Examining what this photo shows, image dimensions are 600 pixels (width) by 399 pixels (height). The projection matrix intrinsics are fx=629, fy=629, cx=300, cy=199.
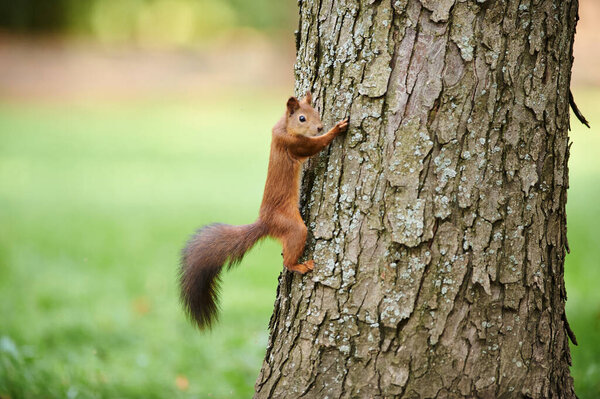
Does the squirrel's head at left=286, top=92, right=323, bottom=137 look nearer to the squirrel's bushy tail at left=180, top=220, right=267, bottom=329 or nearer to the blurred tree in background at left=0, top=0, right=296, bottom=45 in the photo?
the squirrel's bushy tail at left=180, top=220, right=267, bottom=329

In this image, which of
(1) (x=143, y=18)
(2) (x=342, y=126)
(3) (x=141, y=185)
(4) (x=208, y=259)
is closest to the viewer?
(2) (x=342, y=126)

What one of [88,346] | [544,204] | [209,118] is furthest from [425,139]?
[209,118]

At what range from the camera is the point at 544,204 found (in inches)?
84.4

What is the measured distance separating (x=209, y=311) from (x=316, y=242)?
1.76 ft

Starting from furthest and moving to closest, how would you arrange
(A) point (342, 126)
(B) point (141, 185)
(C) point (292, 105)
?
(B) point (141, 185) < (C) point (292, 105) < (A) point (342, 126)

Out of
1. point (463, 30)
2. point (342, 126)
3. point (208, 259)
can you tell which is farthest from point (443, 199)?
point (208, 259)

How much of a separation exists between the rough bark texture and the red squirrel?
0.10 meters

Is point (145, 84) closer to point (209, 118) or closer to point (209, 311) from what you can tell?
point (209, 118)

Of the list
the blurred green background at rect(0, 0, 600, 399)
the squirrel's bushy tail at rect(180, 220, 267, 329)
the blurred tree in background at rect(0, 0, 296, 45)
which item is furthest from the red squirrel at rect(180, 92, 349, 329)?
the blurred tree in background at rect(0, 0, 296, 45)

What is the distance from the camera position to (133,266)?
5.62 meters

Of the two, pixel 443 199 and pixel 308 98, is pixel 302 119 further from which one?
pixel 443 199

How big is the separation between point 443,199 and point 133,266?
410cm

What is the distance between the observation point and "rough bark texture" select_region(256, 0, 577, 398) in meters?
2.05

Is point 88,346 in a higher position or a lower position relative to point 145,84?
lower
